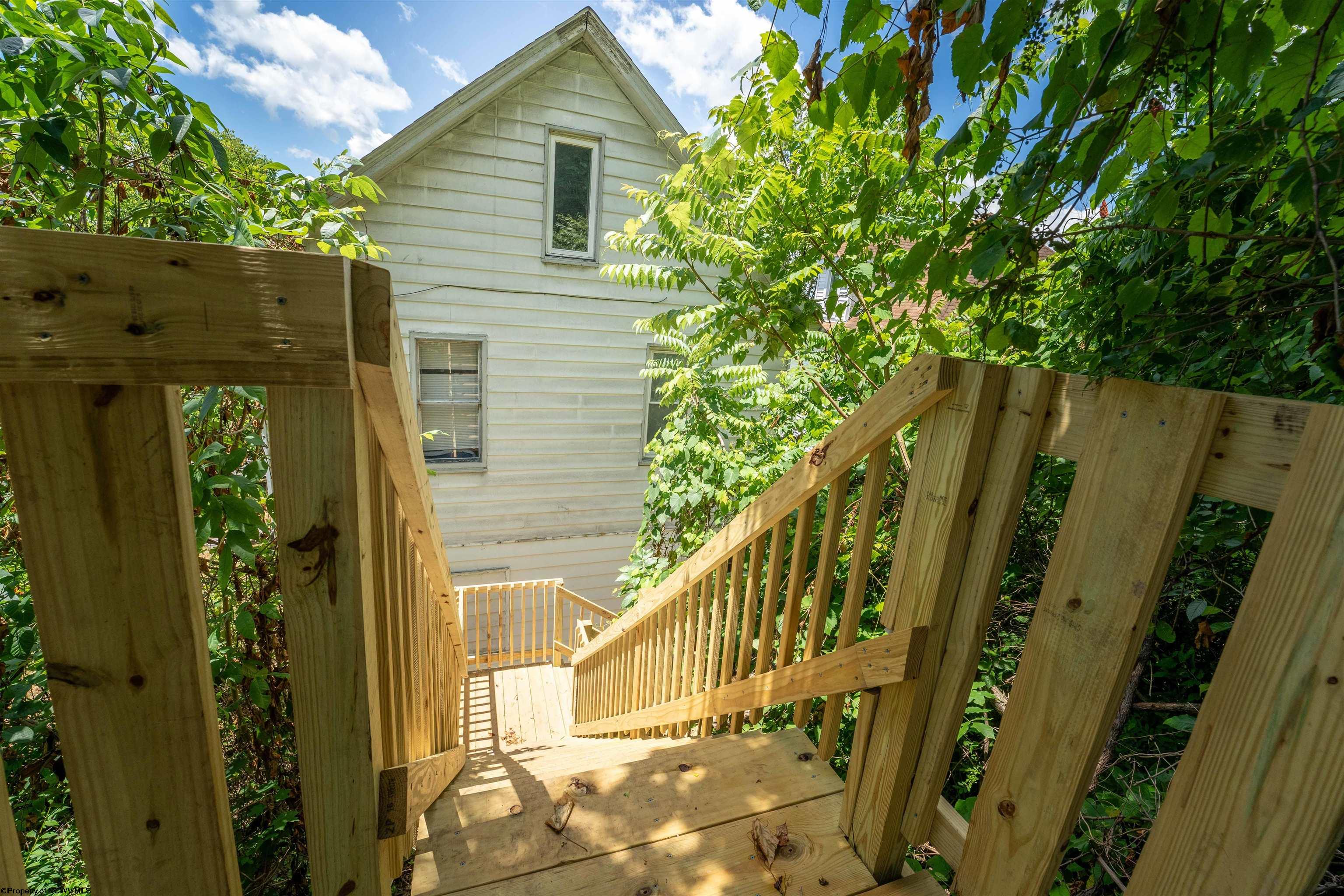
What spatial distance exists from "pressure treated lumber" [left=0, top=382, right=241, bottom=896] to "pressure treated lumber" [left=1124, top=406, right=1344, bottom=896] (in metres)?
1.23

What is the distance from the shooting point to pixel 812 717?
9.29 ft

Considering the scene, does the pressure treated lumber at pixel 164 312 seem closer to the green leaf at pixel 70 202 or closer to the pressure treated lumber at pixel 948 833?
the pressure treated lumber at pixel 948 833

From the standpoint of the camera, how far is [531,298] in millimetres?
5789

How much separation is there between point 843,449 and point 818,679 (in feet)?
2.07

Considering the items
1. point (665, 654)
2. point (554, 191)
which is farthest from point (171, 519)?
point (554, 191)

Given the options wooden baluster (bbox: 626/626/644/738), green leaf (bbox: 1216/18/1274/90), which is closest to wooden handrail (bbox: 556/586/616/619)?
wooden baluster (bbox: 626/626/644/738)

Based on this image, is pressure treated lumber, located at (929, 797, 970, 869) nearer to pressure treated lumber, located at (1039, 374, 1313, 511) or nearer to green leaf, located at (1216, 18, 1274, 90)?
pressure treated lumber, located at (1039, 374, 1313, 511)

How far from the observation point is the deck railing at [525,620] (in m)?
5.79

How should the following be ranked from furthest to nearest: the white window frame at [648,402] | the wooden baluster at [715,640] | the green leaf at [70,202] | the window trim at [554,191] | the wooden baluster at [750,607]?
the white window frame at [648,402] → the window trim at [554,191] → the wooden baluster at [715,640] → the wooden baluster at [750,607] → the green leaf at [70,202]

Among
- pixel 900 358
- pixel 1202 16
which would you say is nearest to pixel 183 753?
pixel 1202 16

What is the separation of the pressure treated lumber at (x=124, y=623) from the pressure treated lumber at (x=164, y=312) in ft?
0.11

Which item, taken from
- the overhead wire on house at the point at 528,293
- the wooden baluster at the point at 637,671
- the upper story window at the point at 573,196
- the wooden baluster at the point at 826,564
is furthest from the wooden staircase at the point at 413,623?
the upper story window at the point at 573,196

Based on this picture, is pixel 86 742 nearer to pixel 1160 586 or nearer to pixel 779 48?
pixel 1160 586

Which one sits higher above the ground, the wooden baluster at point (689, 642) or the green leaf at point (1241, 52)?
the green leaf at point (1241, 52)
